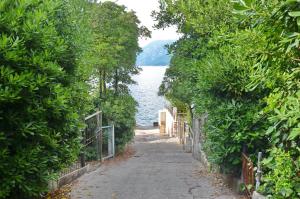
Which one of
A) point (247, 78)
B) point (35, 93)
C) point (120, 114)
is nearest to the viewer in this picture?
point (35, 93)

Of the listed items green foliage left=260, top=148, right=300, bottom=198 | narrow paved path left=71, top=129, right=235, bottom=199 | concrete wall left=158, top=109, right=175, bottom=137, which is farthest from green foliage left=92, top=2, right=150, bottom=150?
concrete wall left=158, top=109, right=175, bottom=137

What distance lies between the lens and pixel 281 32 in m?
2.77

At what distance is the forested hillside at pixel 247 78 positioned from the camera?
274 cm

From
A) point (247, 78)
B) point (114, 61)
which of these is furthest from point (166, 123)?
point (247, 78)

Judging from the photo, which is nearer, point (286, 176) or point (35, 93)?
point (286, 176)

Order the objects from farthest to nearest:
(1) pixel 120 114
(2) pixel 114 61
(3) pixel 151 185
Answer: (2) pixel 114 61 < (1) pixel 120 114 < (3) pixel 151 185

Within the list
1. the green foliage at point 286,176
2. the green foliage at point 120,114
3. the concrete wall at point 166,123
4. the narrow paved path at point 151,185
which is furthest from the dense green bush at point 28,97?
the concrete wall at point 166,123

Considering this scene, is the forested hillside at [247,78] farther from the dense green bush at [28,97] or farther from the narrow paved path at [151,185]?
the dense green bush at [28,97]

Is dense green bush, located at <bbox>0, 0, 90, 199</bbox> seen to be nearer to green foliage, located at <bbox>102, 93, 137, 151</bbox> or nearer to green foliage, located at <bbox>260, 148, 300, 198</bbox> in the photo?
green foliage, located at <bbox>260, 148, 300, 198</bbox>

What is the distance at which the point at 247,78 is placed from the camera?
23.1ft

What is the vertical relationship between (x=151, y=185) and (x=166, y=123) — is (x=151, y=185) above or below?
below

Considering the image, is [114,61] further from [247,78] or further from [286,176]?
[286,176]

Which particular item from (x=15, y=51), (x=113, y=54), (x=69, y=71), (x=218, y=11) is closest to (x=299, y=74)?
(x=15, y=51)

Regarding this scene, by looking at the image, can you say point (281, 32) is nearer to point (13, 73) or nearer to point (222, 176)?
point (13, 73)
